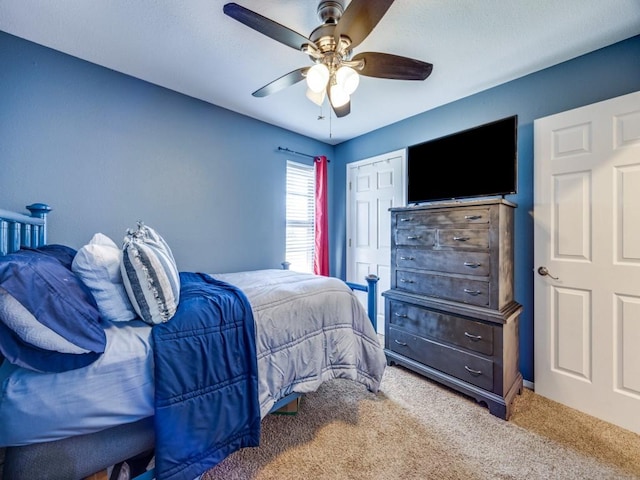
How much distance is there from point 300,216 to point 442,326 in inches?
85.1

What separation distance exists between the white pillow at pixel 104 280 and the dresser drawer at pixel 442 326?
201 centimetres

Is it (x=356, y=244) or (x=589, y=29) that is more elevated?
(x=589, y=29)

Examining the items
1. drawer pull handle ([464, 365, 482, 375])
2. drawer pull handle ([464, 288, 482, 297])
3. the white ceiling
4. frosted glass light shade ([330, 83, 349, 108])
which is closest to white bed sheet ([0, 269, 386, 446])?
drawer pull handle ([464, 365, 482, 375])

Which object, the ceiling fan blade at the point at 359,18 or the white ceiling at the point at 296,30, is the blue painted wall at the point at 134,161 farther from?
the ceiling fan blade at the point at 359,18

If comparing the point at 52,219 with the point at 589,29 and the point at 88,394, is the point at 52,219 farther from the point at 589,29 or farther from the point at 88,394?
the point at 589,29

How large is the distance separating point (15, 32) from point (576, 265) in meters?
4.12

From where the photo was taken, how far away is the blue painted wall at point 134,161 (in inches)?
74.4

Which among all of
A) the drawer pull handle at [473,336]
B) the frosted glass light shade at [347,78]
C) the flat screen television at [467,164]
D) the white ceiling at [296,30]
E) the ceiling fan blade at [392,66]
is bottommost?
the drawer pull handle at [473,336]

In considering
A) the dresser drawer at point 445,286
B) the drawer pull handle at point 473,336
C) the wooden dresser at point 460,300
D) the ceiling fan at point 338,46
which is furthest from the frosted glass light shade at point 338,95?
the drawer pull handle at point 473,336

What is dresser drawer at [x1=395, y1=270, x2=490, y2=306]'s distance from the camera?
201 centimetres

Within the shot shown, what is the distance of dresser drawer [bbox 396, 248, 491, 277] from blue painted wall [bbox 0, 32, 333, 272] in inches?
61.9

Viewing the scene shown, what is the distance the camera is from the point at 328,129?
3.45 meters

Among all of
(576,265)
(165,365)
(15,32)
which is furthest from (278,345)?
(15,32)

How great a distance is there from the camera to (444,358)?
2.17 meters
